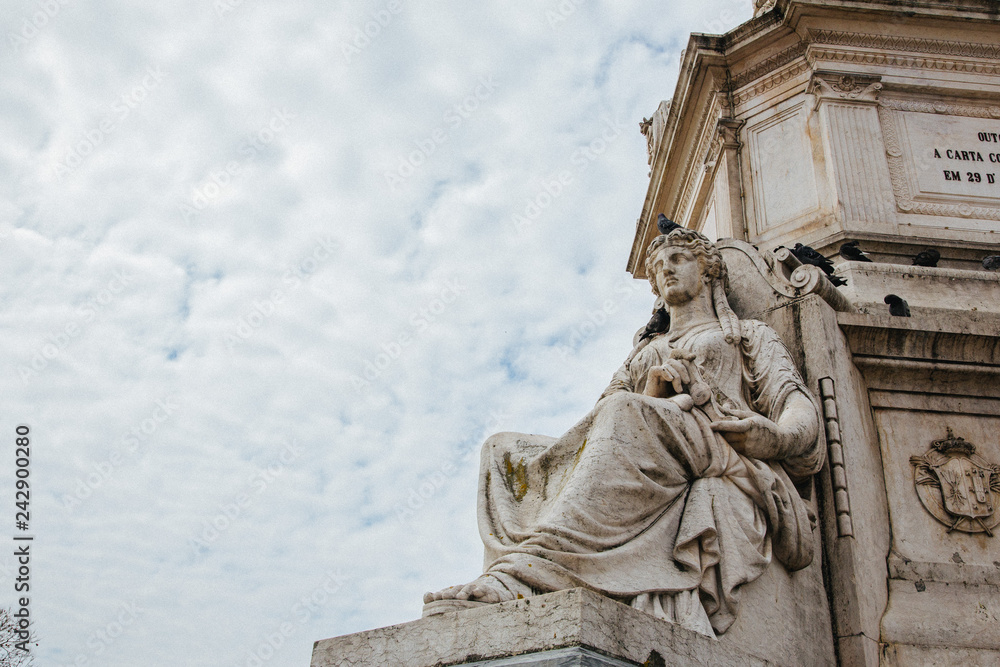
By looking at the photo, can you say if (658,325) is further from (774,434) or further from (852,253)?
(774,434)

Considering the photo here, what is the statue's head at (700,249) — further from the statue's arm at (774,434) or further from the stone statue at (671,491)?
the statue's arm at (774,434)

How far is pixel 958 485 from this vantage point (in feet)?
19.2

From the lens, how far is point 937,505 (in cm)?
588

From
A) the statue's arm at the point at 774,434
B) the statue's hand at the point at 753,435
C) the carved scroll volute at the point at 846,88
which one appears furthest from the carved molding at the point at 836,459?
the carved scroll volute at the point at 846,88

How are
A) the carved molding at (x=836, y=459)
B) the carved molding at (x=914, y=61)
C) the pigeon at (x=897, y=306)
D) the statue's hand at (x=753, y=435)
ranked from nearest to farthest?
the statue's hand at (x=753, y=435) → the carved molding at (x=836, y=459) → the pigeon at (x=897, y=306) → the carved molding at (x=914, y=61)

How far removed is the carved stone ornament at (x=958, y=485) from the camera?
577 centimetres

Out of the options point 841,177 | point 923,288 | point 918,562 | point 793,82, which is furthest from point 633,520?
point 793,82

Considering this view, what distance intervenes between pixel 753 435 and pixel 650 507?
790mm

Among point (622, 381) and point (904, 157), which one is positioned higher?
point (904, 157)

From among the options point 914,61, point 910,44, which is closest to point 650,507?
point 914,61

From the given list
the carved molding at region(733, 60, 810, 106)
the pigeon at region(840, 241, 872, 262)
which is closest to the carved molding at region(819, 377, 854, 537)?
the pigeon at region(840, 241, 872, 262)

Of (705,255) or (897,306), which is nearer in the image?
(897,306)

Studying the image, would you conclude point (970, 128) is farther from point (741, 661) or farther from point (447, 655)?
point (447, 655)

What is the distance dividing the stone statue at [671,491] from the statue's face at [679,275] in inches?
20.4
